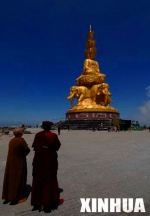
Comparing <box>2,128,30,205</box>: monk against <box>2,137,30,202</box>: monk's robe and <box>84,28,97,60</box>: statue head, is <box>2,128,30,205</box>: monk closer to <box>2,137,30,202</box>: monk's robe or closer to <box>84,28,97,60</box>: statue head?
<box>2,137,30,202</box>: monk's robe

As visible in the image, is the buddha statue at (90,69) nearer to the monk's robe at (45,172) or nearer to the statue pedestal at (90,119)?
the statue pedestal at (90,119)

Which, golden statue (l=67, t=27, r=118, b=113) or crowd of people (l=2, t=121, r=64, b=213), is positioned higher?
golden statue (l=67, t=27, r=118, b=113)

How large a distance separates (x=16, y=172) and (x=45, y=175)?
73cm

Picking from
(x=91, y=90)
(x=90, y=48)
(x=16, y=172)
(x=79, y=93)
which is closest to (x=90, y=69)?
(x=91, y=90)

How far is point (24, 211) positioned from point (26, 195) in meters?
0.89

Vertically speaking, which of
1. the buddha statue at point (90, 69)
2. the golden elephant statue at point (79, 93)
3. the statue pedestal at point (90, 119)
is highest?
the buddha statue at point (90, 69)

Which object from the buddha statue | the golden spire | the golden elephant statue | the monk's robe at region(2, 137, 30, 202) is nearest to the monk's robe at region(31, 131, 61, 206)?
the monk's robe at region(2, 137, 30, 202)

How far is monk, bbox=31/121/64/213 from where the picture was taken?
3984mm

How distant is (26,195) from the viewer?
4.80m

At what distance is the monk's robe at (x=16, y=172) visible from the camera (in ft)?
14.1

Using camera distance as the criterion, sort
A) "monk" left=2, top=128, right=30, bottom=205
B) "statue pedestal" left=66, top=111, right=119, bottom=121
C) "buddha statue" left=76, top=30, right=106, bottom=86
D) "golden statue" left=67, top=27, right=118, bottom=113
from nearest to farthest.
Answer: "monk" left=2, top=128, right=30, bottom=205 < "statue pedestal" left=66, top=111, right=119, bottom=121 < "golden statue" left=67, top=27, right=118, bottom=113 < "buddha statue" left=76, top=30, right=106, bottom=86

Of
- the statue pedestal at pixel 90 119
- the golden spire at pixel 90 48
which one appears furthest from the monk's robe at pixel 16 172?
the golden spire at pixel 90 48

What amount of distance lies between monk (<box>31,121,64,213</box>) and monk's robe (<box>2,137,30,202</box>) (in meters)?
0.45

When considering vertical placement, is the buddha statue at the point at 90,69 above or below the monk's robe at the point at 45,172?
above
